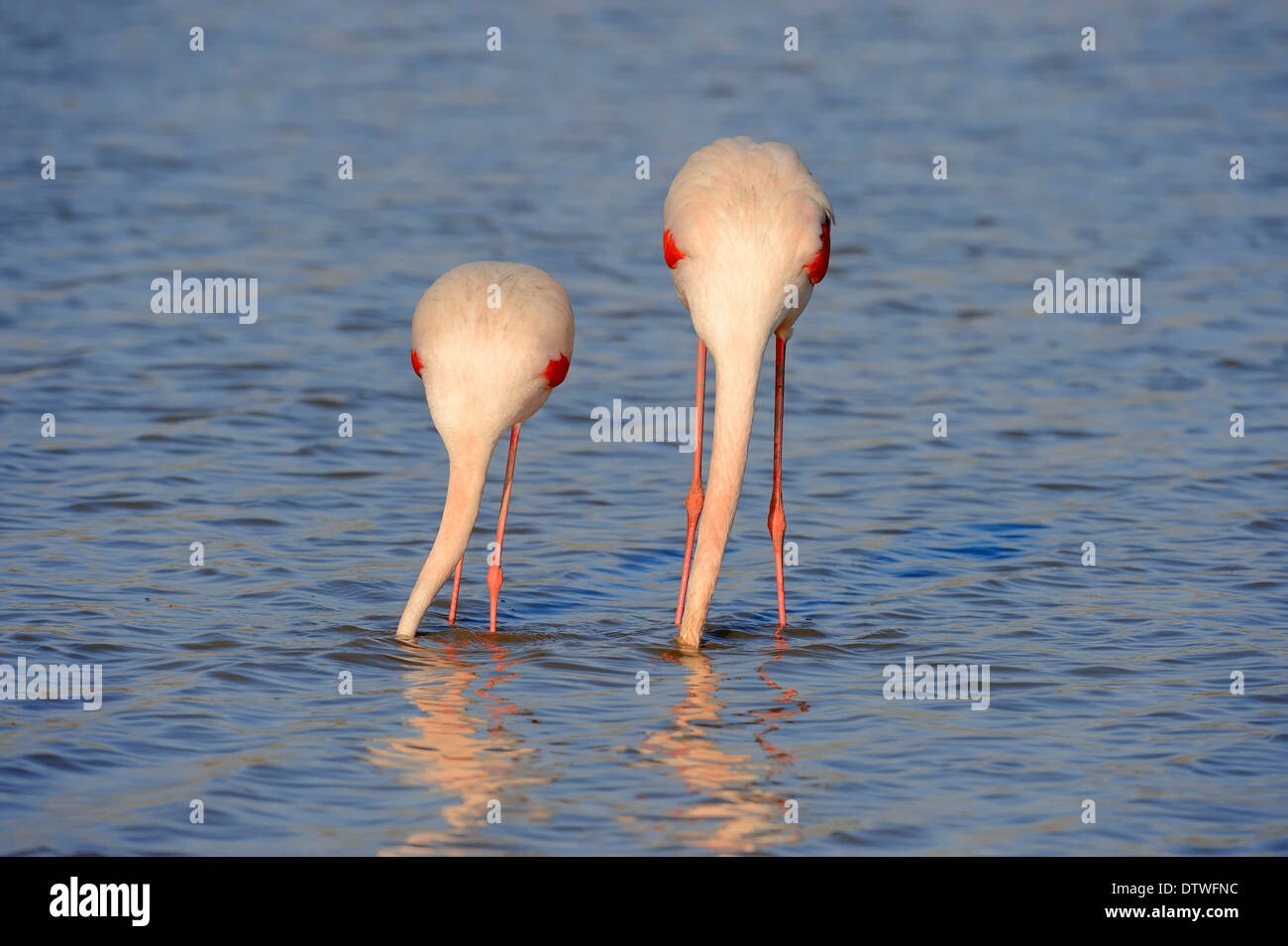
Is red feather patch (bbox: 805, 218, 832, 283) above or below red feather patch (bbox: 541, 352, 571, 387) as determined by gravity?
above

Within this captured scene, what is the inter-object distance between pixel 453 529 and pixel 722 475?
1.32 m

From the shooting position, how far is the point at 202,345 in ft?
48.2

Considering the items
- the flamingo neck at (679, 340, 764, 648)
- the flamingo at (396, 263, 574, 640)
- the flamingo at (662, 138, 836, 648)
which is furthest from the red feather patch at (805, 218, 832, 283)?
the flamingo at (396, 263, 574, 640)

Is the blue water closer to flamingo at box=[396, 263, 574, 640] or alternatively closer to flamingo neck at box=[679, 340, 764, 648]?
flamingo neck at box=[679, 340, 764, 648]

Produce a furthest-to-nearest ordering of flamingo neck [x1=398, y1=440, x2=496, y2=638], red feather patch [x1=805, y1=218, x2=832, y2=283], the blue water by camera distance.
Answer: red feather patch [x1=805, y1=218, x2=832, y2=283] < flamingo neck [x1=398, y1=440, x2=496, y2=638] < the blue water

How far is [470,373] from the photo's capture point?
8859 millimetres

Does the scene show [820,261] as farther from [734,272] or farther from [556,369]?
[556,369]

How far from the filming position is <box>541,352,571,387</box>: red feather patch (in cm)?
905

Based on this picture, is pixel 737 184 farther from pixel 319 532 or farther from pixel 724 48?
pixel 724 48

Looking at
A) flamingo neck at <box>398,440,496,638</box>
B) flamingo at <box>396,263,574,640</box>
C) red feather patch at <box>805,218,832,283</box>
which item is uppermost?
A: red feather patch at <box>805,218,832,283</box>

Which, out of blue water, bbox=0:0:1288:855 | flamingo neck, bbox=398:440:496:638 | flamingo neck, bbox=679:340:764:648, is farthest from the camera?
flamingo neck, bbox=398:440:496:638
